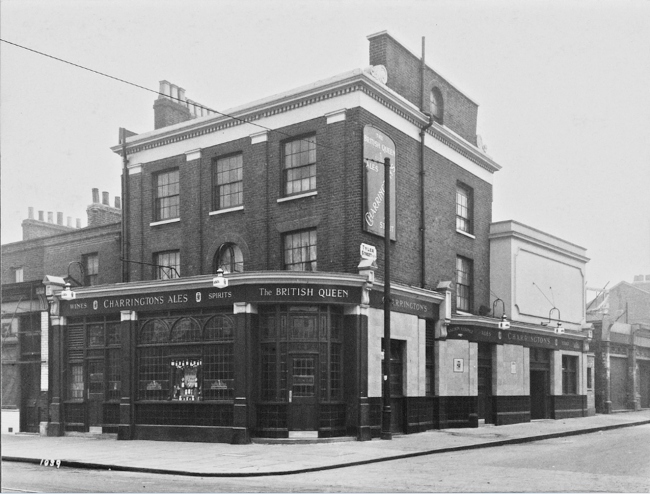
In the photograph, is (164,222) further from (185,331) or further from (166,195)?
(185,331)

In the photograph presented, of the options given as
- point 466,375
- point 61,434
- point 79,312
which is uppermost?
point 79,312

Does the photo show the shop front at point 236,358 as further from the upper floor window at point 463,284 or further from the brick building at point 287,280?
the upper floor window at point 463,284

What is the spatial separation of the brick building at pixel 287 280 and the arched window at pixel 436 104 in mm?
117

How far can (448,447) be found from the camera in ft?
61.1

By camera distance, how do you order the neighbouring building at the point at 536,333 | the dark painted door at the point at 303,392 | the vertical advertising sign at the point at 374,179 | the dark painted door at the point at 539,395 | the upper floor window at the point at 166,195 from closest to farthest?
the dark painted door at the point at 303,392 → the vertical advertising sign at the point at 374,179 → the upper floor window at the point at 166,195 → the neighbouring building at the point at 536,333 → the dark painted door at the point at 539,395

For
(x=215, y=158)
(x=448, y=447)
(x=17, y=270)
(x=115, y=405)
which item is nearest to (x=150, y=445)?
(x=115, y=405)

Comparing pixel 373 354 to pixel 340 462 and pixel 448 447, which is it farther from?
pixel 340 462

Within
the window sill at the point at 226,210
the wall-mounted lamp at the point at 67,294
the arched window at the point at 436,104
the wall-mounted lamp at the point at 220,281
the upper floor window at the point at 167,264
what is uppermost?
the arched window at the point at 436,104

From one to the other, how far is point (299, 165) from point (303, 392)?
678cm

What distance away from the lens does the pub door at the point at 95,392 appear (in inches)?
899

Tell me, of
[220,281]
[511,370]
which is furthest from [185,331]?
[511,370]

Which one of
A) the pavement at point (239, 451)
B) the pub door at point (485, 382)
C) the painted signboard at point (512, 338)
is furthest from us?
the pub door at point (485, 382)

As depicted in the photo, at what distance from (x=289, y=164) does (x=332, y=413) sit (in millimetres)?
7508

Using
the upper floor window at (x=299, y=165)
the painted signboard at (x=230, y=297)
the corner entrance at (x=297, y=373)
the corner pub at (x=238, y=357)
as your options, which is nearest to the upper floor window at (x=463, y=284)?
the corner pub at (x=238, y=357)
